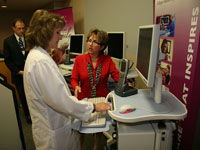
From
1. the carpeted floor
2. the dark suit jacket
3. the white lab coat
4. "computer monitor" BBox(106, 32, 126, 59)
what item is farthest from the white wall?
the white lab coat

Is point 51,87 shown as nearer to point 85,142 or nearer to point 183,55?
point 183,55

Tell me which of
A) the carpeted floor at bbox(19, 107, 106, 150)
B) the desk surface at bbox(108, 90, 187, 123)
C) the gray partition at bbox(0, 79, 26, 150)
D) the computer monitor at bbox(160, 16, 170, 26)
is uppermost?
the computer monitor at bbox(160, 16, 170, 26)

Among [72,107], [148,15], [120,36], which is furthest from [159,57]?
[148,15]

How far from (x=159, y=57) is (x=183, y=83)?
512 mm

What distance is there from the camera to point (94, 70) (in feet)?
6.06

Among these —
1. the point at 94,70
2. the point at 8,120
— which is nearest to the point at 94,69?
the point at 94,70

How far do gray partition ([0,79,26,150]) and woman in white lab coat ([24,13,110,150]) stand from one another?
21.0 inches

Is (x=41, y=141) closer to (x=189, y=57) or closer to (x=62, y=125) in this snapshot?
(x=62, y=125)

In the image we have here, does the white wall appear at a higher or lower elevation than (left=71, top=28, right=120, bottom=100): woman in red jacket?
higher

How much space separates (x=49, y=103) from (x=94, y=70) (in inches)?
33.9

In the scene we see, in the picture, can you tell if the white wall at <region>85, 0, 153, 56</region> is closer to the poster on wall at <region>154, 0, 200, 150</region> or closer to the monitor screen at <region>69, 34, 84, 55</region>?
the monitor screen at <region>69, 34, 84, 55</region>

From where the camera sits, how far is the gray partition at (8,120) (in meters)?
1.53

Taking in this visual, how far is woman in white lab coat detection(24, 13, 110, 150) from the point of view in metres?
1.02

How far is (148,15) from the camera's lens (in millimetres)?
2855
